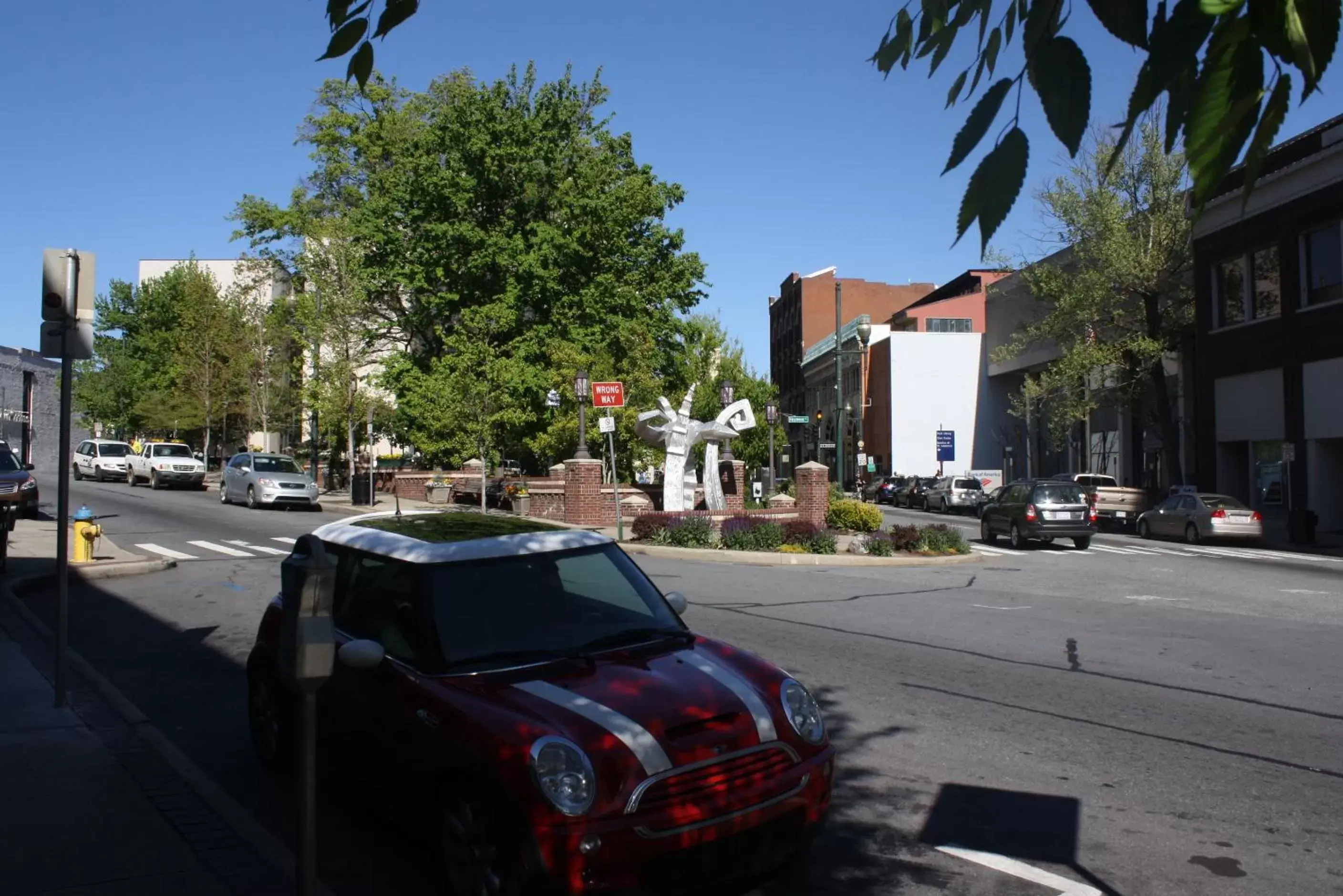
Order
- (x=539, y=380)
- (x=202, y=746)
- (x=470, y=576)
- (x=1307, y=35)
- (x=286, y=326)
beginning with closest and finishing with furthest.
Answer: (x=1307, y=35), (x=470, y=576), (x=202, y=746), (x=539, y=380), (x=286, y=326)

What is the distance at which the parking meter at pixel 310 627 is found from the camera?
137 inches

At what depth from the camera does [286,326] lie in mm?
46500

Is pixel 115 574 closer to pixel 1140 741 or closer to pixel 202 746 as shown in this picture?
pixel 202 746

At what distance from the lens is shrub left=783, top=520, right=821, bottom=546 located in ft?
70.3

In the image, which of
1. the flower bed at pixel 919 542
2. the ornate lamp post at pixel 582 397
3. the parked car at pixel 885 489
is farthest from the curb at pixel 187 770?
the parked car at pixel 885 489

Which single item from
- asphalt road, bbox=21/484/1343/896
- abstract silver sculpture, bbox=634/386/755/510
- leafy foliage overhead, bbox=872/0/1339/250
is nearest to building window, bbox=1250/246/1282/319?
abstract silver sculpture, bbox=634/386/755/510

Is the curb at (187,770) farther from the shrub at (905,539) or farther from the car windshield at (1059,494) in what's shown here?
the car windshield at (1059,494)

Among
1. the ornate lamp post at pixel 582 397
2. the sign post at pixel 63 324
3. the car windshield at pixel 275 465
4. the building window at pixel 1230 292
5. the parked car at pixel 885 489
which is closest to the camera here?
the sign post at pixel 63 324

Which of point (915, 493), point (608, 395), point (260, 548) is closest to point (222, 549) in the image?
point (260, 548)

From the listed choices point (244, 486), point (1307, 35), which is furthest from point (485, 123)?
point (1307, 35)

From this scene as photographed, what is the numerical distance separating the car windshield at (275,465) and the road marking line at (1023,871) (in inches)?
1194

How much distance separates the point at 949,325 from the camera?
6888cm

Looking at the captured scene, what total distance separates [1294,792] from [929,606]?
814cm

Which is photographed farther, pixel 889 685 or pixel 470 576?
pixel 889 685
